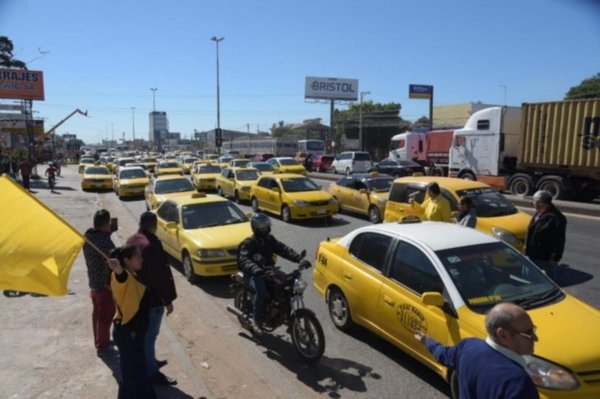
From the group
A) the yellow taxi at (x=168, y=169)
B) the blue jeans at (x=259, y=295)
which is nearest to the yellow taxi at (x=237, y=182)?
the yellow taxi at (x=168, y=169)

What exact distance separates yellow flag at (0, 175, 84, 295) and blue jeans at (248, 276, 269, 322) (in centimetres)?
254

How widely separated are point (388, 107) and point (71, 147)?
72.3 meters

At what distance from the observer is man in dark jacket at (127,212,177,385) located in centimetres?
487

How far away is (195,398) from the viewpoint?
15.5 feet

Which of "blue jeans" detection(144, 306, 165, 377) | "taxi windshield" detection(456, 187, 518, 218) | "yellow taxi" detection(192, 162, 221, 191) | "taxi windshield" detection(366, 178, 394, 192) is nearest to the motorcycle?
"blue jeans" detection(144, 306, 165, 377)

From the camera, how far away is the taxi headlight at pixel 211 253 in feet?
28.5

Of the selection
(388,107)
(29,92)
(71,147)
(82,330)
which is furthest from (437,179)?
(71,147)

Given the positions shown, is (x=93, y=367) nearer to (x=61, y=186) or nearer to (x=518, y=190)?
(x=518, y=190)

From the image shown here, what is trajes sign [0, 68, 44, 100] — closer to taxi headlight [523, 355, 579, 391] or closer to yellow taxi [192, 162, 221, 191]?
yellow taxi [192, 162, 221, 191]

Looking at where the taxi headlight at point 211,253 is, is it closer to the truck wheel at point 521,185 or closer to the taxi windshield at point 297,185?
the taxi windshield at point 297,185

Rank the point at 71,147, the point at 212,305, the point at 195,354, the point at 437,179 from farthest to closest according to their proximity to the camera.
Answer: the point at 71,147 < the point at 437,179 < the point at 212,305 < the point at 195,354

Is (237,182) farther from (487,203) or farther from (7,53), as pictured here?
(7,53)

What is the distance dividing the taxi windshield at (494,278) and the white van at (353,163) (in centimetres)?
3102

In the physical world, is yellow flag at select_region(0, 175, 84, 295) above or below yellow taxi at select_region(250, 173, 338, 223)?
above
